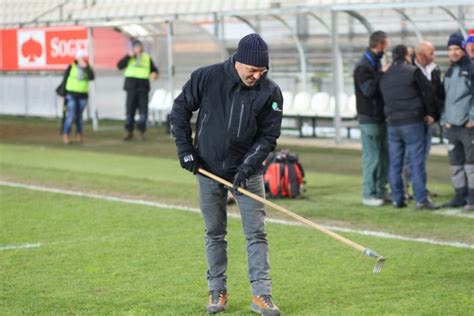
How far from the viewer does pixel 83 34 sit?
84.1 feet

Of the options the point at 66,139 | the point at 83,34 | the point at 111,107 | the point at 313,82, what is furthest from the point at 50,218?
the point at 111,107

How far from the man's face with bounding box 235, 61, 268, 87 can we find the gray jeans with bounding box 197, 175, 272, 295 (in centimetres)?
70

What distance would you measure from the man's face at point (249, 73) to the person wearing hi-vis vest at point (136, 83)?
50.6 feet

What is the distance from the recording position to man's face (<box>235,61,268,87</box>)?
7.31 metres

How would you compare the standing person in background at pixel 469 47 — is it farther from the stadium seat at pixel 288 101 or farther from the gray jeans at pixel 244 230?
the stadium seat at pixel 288 101

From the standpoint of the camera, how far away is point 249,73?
7.33 m

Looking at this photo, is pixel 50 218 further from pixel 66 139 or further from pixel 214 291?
pixel 66 139

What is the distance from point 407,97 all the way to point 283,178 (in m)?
1.88

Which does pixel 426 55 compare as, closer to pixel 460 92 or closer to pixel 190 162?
pixel 460 92

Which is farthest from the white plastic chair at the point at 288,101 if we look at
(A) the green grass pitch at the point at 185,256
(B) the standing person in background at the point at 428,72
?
(B) the standing person in background at the point at 428,72

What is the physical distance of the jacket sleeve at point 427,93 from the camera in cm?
1239

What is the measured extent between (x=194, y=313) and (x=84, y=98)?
15216 millimetres

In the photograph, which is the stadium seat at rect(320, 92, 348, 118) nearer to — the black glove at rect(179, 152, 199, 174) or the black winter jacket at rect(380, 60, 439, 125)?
the black winter jacket at rect(380, 60, 439, 125)

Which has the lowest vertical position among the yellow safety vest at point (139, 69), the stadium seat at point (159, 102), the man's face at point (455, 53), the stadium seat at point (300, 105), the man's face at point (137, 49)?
the stadium seat at point (159, 102)
